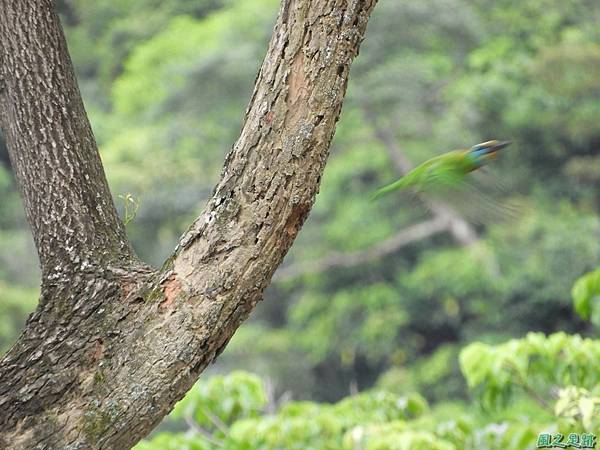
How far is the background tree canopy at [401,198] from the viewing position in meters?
10.6

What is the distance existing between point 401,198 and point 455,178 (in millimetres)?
9120

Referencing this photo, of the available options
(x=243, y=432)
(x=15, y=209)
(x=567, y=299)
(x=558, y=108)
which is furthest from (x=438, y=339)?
(x=243, y=432)

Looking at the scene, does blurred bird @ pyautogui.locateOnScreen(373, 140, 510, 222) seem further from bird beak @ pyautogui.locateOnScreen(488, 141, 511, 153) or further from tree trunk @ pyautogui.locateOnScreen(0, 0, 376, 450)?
tree trunk @ pyautogui.locateOnScreen(0, 0, 376, 450)

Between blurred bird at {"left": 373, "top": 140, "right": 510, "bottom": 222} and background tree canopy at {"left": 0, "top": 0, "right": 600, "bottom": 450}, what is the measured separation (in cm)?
790

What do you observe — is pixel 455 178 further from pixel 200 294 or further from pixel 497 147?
pixel 200 294

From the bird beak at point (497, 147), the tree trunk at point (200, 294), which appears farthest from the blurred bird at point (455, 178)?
the tree trunk at point (200, 294)

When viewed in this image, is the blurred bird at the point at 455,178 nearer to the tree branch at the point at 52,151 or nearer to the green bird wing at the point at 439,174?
the green bird wing at the point at 439,174

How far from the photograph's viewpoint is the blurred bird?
190cm

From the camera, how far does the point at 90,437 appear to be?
4.94ft

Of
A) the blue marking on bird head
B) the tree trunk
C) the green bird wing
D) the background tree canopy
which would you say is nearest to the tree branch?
the tree trunk

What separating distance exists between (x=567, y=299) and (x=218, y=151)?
174 inches

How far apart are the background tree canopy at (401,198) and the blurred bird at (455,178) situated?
7904mm

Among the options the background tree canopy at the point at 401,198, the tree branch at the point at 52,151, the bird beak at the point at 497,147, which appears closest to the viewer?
the tree branch at the point at 52,151

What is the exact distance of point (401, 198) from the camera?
36.1ft
